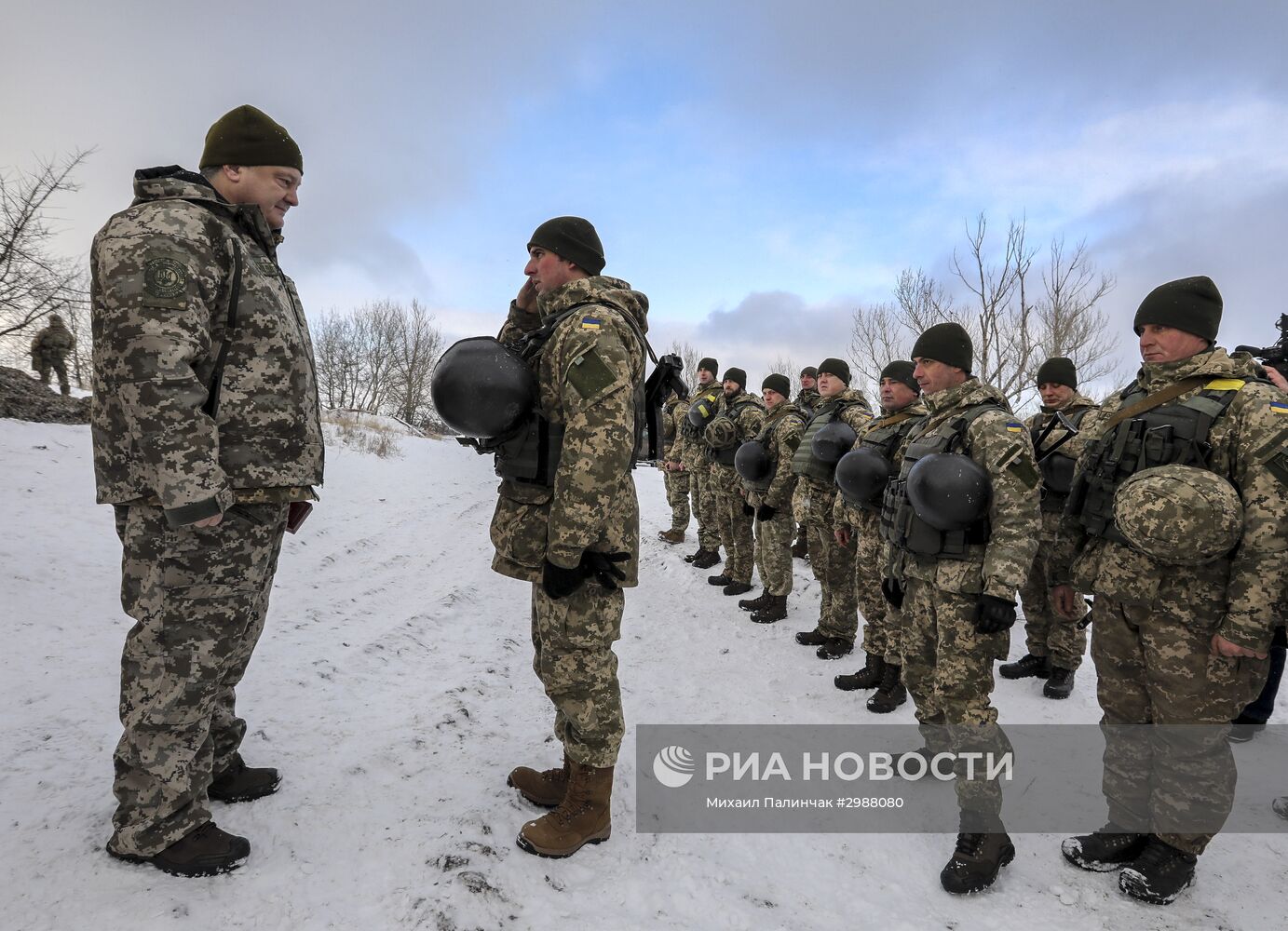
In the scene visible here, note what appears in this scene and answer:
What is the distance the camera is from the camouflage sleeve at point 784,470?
5992 millimetres

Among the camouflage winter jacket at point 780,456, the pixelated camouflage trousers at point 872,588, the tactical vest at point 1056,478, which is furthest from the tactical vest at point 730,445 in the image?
the tactical vest at point 1056,478

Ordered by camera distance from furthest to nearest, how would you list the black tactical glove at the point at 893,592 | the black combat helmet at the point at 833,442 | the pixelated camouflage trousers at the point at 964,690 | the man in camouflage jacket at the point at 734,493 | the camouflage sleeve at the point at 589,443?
the man in camouflage jacket at the point at 734,493, the black combat helmet at the point at 833,442, the black tactical glove at the point at 893,592, the pixelated camouflage trousers at the point at 964,690, the camouflage sleeve at the point at 589,443

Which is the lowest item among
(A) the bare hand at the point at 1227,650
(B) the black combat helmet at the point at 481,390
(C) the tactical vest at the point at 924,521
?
(A) the bare hand at the point at 1227,650

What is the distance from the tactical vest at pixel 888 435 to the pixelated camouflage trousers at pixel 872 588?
0.56 feet

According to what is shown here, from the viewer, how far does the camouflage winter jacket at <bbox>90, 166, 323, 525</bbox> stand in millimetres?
1924

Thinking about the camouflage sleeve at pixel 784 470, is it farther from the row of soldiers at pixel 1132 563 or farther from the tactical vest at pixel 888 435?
the row of soldiers at pixel 1132 563

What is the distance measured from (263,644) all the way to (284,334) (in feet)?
8.52

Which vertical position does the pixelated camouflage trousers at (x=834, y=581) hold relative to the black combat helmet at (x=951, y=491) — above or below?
below

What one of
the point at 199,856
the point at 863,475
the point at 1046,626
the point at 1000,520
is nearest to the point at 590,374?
the point at 1000,520

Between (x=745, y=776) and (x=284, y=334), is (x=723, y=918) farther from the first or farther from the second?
(x=284, y=334)

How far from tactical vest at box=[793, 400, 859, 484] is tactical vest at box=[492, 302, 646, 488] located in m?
2.98

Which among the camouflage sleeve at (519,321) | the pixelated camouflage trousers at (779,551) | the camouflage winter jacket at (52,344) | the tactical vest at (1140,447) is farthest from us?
the camouflage winter jacket at (52,344)

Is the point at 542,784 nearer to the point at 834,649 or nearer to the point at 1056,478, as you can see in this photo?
the point at 834,649

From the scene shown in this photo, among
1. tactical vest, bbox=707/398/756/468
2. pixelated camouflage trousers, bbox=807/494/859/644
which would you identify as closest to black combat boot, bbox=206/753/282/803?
pixelated camouflage trousers, bbox=807/494/859/644
